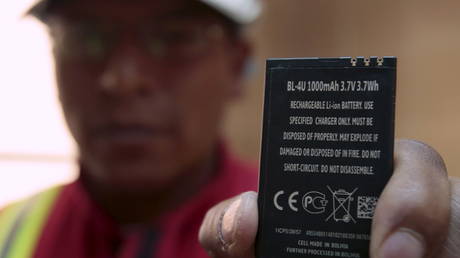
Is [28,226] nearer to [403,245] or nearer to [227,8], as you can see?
[227,8]

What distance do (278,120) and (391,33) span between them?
2296 mm

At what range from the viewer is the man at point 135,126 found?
1336 millimetres

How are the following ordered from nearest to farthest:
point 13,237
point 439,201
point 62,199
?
point 439,201, point 13,237, point 62,199

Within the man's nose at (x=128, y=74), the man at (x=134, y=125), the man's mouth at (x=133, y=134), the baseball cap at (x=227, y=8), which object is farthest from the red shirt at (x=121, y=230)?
the baseball cap at (x=227, y=8)

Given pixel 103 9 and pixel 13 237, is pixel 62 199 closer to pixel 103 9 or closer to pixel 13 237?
pixel 13 237

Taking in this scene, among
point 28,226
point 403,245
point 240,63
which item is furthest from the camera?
point 240,63

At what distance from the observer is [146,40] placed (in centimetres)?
136

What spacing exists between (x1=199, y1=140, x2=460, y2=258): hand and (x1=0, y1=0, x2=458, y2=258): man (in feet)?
2.16

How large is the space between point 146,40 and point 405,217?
0.96 metres

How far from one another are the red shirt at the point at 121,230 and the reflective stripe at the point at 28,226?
0.02m

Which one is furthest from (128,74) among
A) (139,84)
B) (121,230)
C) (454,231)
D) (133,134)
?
(454,231)

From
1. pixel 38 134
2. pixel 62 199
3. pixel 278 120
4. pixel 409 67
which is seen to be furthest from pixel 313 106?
pixel 38 134

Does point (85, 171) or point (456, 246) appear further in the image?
point (85, 171)

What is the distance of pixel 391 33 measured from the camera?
2738mm
